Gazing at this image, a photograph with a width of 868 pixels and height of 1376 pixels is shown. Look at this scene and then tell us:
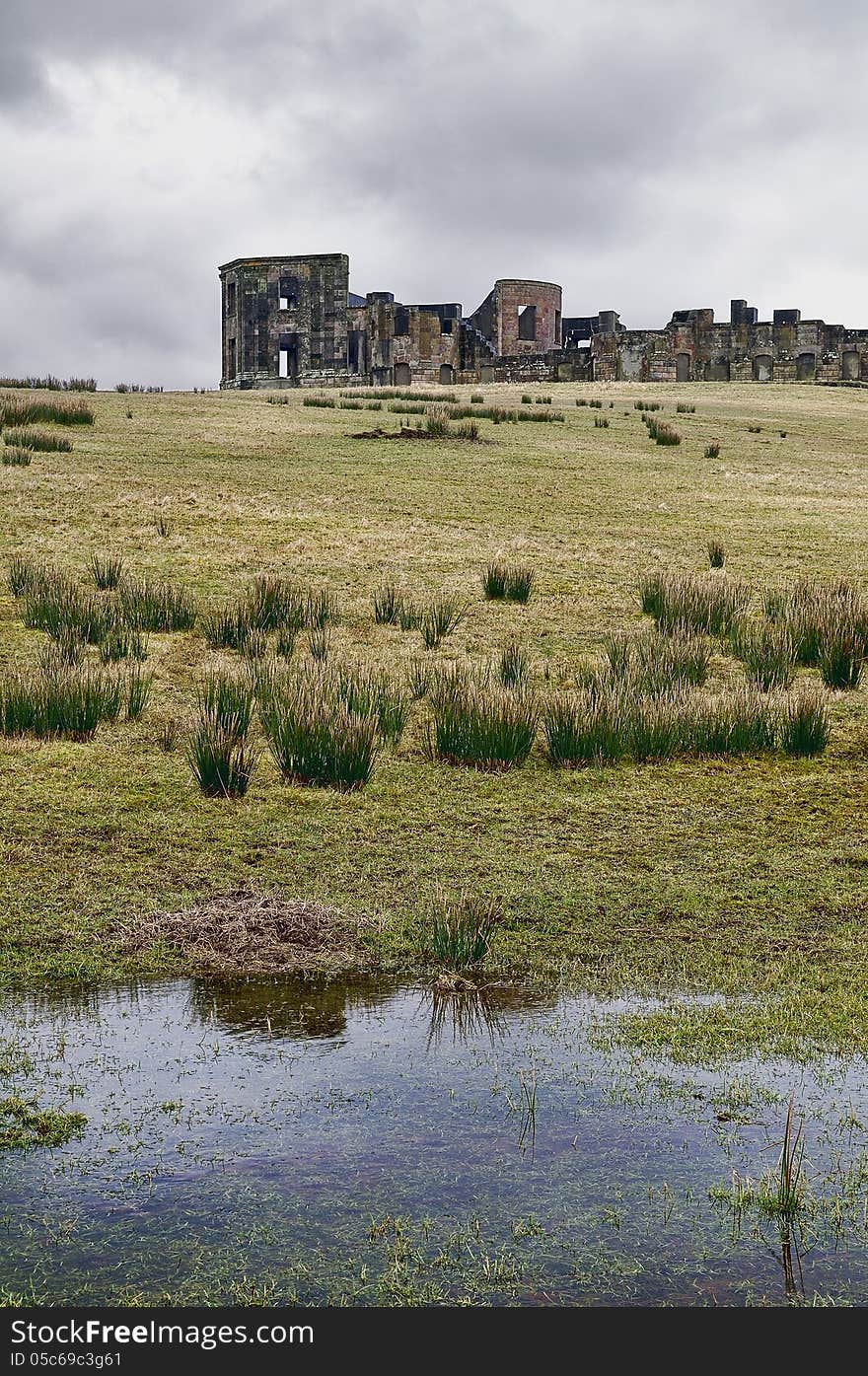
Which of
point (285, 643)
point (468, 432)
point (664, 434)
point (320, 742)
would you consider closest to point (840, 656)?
point (285, 643)

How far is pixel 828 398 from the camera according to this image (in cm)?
4638

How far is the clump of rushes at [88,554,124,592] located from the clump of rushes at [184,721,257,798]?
15.2 ft

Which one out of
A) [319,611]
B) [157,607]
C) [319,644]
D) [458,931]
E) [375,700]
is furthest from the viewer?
[319,611]

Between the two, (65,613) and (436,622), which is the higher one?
(65,613)

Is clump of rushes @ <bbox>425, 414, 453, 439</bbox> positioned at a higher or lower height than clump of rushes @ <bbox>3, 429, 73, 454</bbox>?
higher

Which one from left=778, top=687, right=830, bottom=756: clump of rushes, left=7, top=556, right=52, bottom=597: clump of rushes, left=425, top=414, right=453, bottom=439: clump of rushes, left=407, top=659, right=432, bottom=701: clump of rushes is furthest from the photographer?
left=425, top=414, right=453, bottom=439: clump of rushes

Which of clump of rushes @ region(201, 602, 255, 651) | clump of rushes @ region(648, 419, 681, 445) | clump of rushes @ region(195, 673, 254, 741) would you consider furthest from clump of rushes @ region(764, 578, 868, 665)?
clump of rushes @ region(648, 419, 681, 445)

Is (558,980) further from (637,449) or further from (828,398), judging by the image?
(828,398)

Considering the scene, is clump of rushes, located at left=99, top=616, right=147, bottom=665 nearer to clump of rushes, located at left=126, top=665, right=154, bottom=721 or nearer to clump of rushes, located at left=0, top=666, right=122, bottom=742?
clump of rushes, located at left=126, top=665, right=154, bottom=721

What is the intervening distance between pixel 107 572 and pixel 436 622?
9.55ft

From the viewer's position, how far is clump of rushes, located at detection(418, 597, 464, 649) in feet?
35.1

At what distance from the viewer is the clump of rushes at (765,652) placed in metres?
9.45

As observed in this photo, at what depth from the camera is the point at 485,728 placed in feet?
25.8

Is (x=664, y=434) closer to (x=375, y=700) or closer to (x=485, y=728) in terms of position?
(x=375, y=700)
